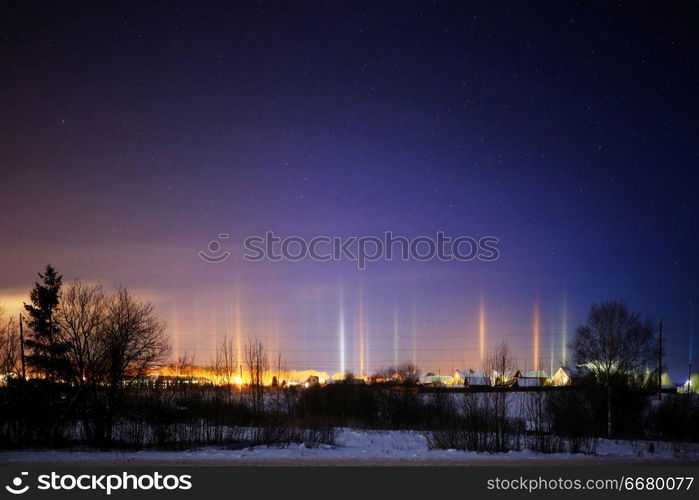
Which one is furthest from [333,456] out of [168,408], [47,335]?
[47,335]

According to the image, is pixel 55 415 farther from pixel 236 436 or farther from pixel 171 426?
pixel 236 436

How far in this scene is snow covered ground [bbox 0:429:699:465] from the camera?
17844 mm

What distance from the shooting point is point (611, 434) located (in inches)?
1636

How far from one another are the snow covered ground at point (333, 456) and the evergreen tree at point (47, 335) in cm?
1008

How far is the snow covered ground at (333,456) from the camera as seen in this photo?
703 inches

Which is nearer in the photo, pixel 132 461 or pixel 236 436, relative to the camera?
pixel 132 461

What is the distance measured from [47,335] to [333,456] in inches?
945

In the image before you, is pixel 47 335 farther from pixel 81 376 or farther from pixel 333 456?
pixel 333 456

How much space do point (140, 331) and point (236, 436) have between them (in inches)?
352

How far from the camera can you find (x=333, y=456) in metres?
20.2

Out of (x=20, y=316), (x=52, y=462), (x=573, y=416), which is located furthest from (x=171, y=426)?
(x=573, y=416)

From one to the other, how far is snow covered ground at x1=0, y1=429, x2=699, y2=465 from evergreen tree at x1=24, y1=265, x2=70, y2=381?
1008 cm

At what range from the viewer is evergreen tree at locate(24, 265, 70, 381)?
106 ft

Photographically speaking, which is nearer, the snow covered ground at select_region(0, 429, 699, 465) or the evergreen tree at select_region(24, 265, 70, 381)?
the snow covered ground at select_region(0, 429, 699, 465)
